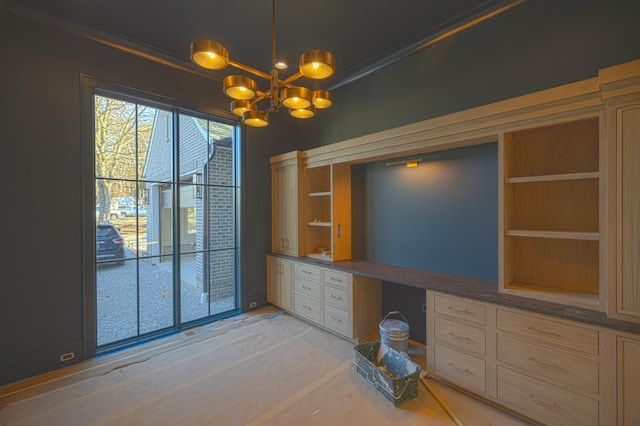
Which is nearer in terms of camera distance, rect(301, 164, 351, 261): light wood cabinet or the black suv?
the black suv

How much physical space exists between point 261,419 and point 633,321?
244cm

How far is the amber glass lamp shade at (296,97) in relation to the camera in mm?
1892

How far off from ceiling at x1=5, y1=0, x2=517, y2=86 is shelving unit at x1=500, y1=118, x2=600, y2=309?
1.36 meters

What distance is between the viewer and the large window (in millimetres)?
3033

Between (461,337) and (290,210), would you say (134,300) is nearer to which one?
(290,210)

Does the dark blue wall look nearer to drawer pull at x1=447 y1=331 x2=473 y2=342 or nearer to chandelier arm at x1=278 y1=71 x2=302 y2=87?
drawer pull at x1=447 y1=331 x2=473 y2=342

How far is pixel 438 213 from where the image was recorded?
9.70 ft

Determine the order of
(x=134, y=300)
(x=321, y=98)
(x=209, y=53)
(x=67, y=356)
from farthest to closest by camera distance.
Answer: (x=134, y=300)
(x=67, y=356)
(x=321, y=98)
(x=209, y=53)

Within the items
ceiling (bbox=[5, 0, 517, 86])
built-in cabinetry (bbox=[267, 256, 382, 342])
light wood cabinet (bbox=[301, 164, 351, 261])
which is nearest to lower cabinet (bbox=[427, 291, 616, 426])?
built-in cabinetry (bbox=[267, 256, 382, 342])

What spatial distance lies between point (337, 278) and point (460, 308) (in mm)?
1353

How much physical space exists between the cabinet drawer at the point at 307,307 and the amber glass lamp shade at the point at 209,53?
2767 millimetres

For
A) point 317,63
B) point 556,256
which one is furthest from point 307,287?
point 317,63

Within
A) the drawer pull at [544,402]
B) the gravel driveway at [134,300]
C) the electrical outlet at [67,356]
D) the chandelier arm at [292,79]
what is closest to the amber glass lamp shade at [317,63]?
the chandelier arm at [292,79]

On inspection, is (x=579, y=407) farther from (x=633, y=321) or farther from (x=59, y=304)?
(x=59, y=304)
